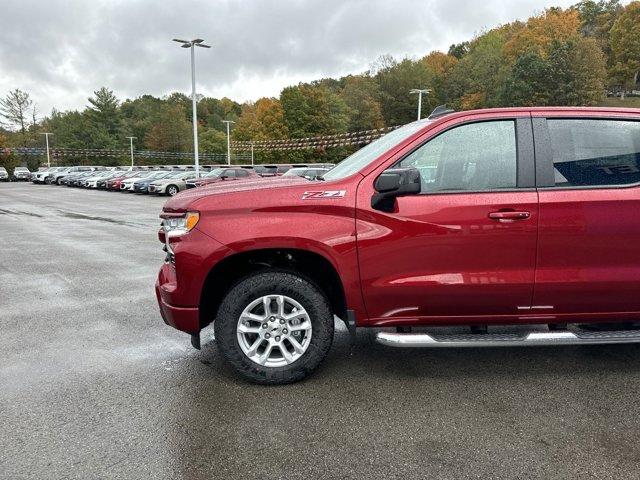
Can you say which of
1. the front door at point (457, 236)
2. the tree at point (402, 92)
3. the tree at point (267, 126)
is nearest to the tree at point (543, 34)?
the tree at point (402, 92)

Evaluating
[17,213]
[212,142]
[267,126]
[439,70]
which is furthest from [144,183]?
[439,70]

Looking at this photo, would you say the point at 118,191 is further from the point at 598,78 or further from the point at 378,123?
the point at 598,78

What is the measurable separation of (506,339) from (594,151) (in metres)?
1.46

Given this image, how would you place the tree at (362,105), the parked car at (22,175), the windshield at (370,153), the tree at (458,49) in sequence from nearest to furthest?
the windshield at (370,153) < the parked car at (22,175) < the tree at (362,105) < the tree at (458,49)

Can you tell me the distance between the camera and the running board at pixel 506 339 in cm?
330

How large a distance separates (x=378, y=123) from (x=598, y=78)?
100 feet

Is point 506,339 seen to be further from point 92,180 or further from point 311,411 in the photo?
point 92,180

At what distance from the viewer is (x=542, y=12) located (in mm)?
81938

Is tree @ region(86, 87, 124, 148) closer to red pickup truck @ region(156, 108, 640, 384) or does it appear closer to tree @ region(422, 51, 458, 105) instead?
tree @ region(422, 51, 458, 105)

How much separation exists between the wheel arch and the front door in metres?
0.35

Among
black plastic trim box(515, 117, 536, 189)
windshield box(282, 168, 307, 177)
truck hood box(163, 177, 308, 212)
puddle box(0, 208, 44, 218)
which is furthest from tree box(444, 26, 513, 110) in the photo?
truck hood box(163, 177, 308, 212)

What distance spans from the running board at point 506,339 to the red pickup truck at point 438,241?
0.01 metres

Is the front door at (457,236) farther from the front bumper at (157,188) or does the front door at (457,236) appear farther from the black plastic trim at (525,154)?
the front bumper at (157,188)

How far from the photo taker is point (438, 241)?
3312 millimetres
